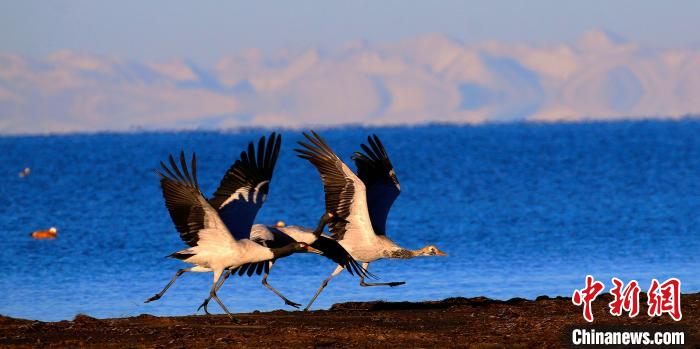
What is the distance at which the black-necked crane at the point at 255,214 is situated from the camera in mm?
18625

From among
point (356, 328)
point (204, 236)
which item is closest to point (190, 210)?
point (204, 236)

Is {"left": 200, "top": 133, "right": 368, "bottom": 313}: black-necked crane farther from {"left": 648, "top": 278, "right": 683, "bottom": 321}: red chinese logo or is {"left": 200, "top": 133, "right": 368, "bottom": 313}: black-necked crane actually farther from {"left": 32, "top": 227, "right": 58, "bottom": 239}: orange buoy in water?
{"left": 32, "top": 227, "right": 58, "bottom": 239}: orange buoy in water

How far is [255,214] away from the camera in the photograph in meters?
19.0

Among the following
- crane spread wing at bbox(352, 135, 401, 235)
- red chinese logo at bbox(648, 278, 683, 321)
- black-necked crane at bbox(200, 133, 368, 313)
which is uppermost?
crane spread wing at bbox(352, 135, 401, 235)

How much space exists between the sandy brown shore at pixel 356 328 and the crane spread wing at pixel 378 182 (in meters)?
1.55

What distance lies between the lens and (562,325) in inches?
647

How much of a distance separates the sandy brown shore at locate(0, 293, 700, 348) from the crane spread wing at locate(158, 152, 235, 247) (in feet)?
3.20

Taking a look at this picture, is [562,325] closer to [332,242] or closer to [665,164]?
[332,242]

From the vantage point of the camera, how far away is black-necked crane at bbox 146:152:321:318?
16828mm

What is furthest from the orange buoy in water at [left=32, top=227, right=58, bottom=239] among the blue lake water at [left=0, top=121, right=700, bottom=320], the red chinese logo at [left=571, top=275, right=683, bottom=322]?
the red chinese logo at [left=571, top=275, right=683, bottom=322]

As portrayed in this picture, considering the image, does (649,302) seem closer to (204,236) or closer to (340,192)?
(340,192)

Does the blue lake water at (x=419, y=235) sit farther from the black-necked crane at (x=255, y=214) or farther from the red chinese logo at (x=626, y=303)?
the red chinese logo at (x=626, y=303)

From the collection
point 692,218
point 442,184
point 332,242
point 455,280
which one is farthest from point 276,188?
point 332,242

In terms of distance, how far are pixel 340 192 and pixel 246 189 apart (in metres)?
1.21
